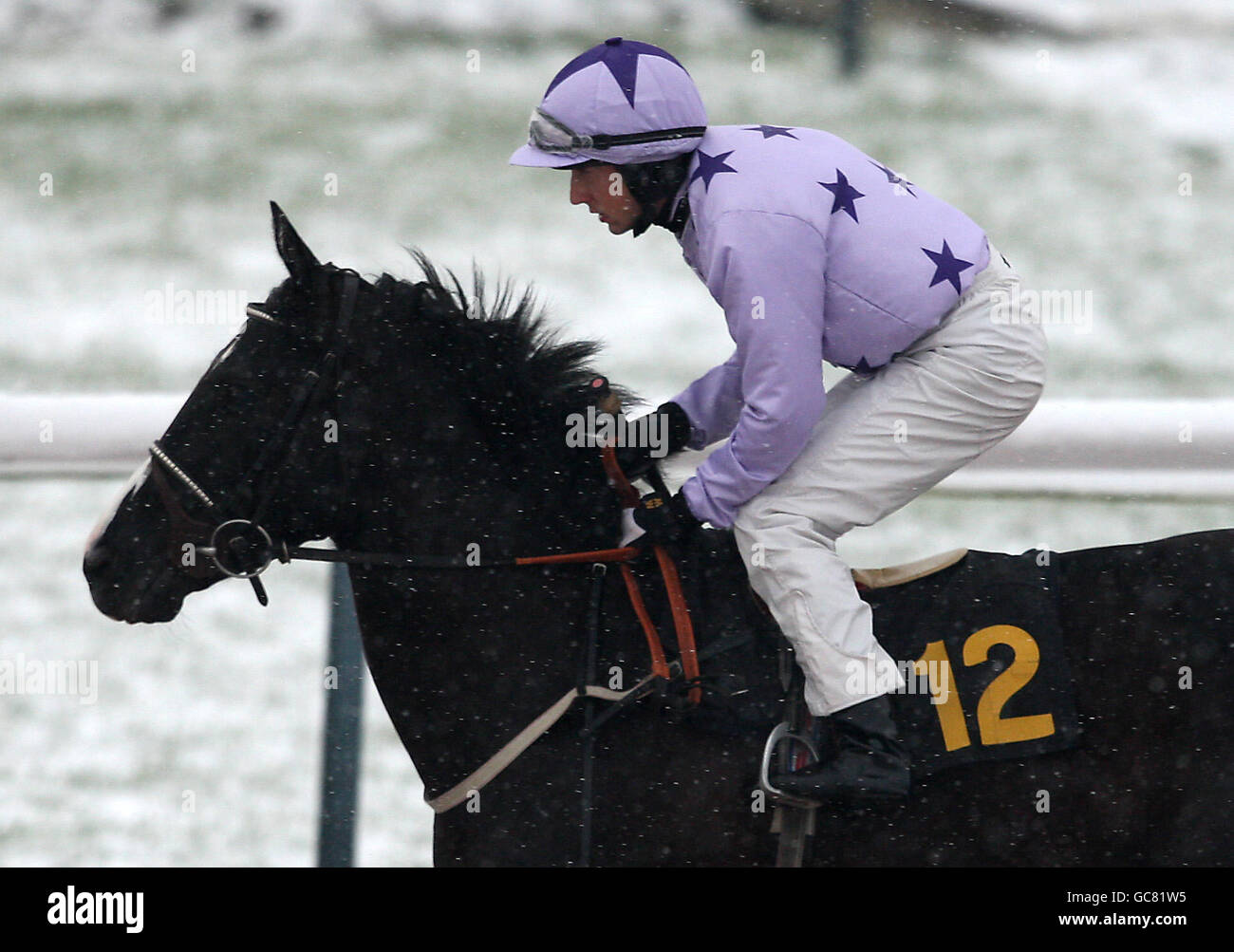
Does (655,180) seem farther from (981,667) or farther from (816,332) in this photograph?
(981,667)

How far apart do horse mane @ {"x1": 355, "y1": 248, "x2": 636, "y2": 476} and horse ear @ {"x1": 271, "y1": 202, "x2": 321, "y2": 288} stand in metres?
0.15

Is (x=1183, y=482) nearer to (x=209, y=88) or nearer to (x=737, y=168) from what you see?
(x=737, y=168)

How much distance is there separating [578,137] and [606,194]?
0.13 metres

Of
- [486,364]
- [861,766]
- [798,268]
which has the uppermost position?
[798,268]

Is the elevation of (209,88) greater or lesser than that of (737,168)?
greater

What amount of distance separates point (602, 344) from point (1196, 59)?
1229 cm

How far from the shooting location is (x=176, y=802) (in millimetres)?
4684

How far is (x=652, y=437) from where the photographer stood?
297 centimetres

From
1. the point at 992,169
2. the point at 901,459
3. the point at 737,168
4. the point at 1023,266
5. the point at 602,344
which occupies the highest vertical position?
the point at 992,169

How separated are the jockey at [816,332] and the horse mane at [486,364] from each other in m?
0.29
